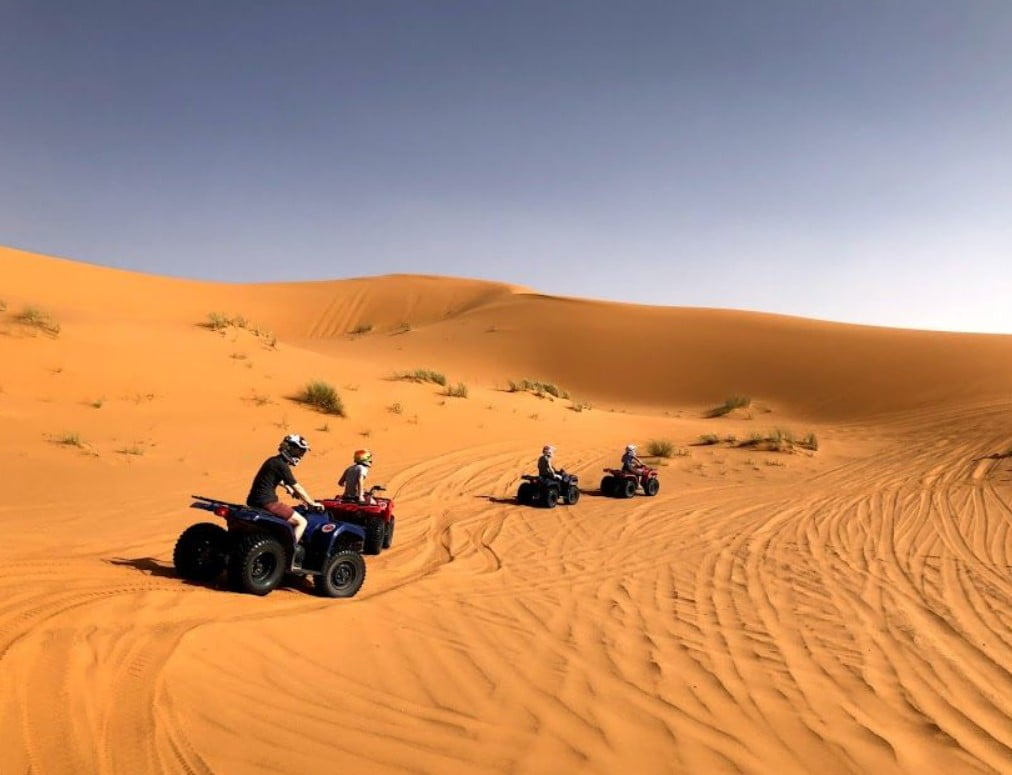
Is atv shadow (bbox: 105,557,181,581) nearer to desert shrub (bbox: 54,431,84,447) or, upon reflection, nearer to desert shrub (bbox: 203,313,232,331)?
desert shrub (bbox: 54,431,84,447)

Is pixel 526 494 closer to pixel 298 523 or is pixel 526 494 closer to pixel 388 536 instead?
pixel 388 536

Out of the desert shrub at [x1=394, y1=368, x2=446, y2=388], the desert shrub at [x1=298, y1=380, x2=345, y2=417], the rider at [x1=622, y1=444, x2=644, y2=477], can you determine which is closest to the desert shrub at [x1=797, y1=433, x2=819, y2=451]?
the rider at [x1=622, y1=444, x2=644, y2=477]

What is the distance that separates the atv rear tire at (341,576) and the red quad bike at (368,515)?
5.18 ft

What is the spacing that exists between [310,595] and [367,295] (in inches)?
2278

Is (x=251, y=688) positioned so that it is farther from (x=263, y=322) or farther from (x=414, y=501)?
(x=263, y=322)

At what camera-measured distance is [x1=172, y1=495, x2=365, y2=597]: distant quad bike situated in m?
5.98

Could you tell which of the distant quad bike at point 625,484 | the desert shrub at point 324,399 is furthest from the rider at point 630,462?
the desert shrub at point 324,399

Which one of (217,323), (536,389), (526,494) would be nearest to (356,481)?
(526,494)

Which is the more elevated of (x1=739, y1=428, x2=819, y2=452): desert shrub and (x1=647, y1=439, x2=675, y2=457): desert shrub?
(x1=739, y1=428, x2=819, y2=452): desert shrub

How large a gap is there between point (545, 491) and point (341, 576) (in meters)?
5.95

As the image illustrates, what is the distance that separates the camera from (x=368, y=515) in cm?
821

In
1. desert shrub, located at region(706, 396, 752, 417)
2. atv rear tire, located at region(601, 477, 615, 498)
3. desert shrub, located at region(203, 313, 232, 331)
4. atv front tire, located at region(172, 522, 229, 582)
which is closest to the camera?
atv front tire, located at region(172, 522, 229, 582)

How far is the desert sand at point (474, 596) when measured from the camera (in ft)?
12.6

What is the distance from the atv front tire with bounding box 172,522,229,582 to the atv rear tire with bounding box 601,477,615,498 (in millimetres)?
8549
